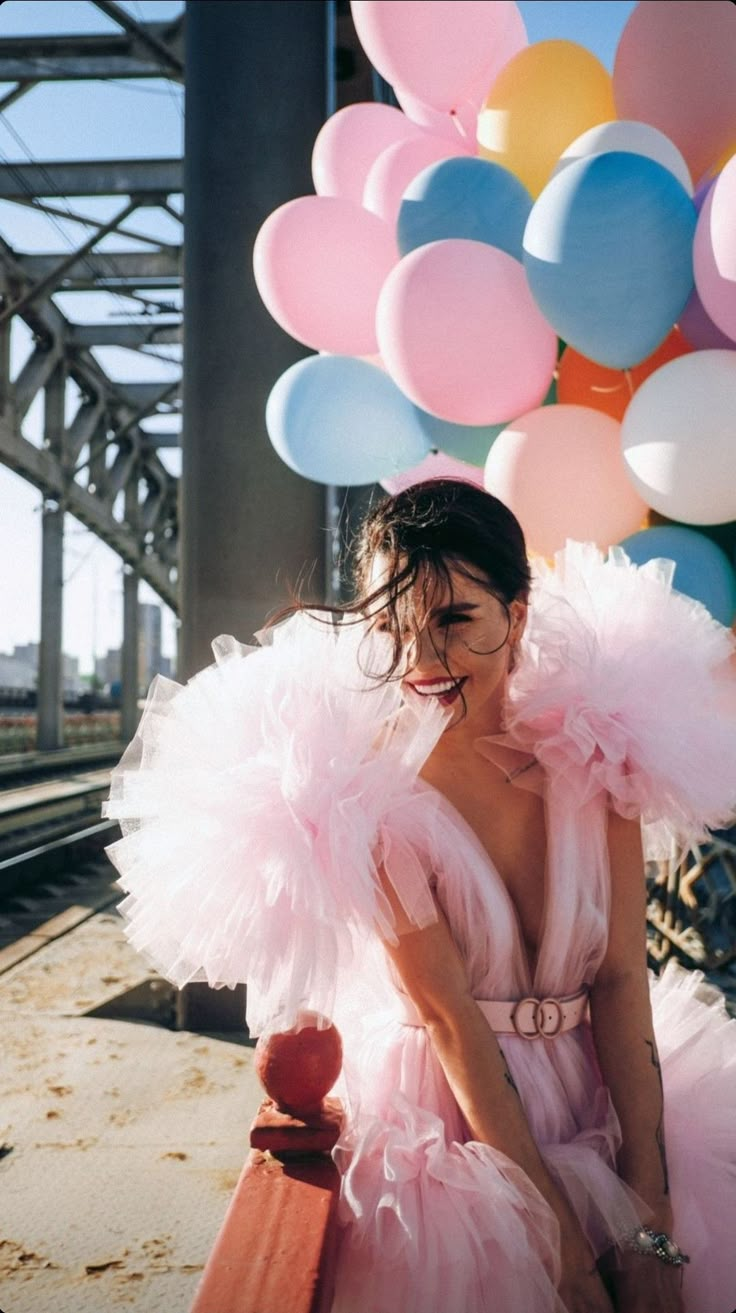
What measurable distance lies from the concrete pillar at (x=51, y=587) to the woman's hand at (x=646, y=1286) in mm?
15629

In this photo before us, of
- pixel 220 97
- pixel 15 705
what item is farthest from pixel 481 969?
pixel 15 705

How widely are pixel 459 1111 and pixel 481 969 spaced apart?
19cm

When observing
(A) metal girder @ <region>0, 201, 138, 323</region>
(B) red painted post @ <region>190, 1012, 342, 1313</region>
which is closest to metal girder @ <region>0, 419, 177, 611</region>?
(A) metal girder @ <region>0, 201, 138, 323</region>

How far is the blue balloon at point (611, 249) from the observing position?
6.27ft

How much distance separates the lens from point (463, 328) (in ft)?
7.06

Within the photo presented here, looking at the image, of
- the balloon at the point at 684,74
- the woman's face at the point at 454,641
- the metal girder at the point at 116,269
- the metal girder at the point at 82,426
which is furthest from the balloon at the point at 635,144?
the metal girder at the point at 82,426

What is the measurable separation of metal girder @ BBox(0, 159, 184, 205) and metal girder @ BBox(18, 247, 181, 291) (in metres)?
1.49

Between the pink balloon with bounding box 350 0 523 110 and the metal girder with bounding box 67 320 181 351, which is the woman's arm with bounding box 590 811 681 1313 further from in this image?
the metal girder with bounding box 67 320 181 351

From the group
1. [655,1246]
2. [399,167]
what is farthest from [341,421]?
[655,1246]

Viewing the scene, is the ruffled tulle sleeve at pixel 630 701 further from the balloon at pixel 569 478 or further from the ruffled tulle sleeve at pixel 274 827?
the balloon at pixel 569 478

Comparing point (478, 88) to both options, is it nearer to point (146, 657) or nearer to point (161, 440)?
point (161, 440)

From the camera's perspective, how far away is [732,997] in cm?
317

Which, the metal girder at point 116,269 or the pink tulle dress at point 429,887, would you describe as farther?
the metal girder at point 116,269

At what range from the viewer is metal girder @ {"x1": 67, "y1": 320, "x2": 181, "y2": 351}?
13875 mm
